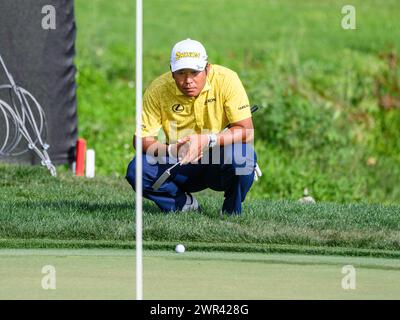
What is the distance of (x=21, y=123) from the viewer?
12.8m

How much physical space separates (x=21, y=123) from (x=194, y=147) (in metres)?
4.20

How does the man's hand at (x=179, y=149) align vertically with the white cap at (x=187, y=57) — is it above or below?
below

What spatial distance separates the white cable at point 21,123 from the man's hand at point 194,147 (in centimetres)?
376

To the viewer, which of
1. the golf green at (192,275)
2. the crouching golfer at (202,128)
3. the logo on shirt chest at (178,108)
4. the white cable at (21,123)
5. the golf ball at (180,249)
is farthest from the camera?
the white cable at (21,123)

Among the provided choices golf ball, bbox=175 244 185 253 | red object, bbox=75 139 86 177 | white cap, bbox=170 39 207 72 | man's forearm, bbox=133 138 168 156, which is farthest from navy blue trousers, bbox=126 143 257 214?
red object, bbox=75 139 86 177

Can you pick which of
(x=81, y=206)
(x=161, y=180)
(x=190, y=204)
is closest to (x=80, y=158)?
(x=81, y=206)

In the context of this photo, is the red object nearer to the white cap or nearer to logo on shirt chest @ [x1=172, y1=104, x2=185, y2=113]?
logo on shirt chest @ [x1=172, y1=104, x2=185, y2=113]

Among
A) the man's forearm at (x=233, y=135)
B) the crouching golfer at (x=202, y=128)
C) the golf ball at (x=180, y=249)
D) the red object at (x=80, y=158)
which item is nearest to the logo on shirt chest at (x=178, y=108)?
the crouching golfer at (x=202, y=128)

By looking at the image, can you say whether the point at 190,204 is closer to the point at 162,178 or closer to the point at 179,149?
the point at 162,178

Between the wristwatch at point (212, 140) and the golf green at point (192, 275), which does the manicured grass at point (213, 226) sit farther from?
the wristwatch at point (212, 140)

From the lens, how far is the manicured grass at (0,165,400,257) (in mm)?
8844

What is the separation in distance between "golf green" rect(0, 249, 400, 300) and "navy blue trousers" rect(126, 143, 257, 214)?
118 centimetres

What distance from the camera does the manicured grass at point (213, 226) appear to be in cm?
884
